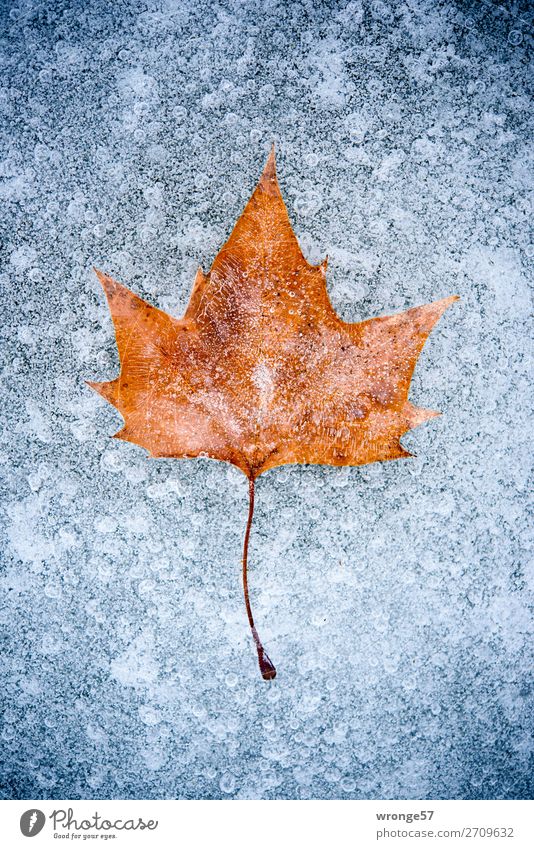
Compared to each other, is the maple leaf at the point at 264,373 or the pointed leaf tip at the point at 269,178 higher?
the pointed leaf tip at the point at 269,178

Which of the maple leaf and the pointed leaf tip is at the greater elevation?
the pointed leaf tip

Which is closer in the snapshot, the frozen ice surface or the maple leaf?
the maple leaf

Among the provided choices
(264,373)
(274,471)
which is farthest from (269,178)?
(274,471)

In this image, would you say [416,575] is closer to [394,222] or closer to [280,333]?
[280,333]

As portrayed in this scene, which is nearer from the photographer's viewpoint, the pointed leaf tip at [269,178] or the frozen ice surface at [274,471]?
the pointed leaf tip at [269,178]

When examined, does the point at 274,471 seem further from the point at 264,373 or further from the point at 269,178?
the point at 269,178

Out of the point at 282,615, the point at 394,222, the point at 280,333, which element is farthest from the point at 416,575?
the point at 394,222
